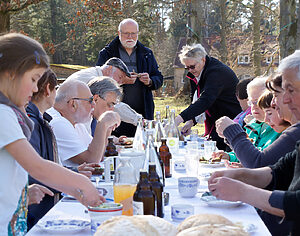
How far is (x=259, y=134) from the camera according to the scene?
3.69 metres

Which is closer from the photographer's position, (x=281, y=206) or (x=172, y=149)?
(x=281, y=206)

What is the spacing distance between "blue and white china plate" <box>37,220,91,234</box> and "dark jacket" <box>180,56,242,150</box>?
328 cm

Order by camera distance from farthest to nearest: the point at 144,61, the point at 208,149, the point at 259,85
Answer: the point at 144,61 < the point at 259,85 < the point at 208,149

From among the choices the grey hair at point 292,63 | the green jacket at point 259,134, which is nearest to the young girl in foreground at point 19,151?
the grey hair at point 292,63

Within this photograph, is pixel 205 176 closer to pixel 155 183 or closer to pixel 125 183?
pixel 155 183

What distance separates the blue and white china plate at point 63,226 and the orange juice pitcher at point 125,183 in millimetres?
188

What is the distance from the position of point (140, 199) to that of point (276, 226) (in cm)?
98

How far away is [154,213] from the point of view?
71.0 inches

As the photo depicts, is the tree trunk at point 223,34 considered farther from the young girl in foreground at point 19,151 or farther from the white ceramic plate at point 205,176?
the young girl in foreground at point 19,151

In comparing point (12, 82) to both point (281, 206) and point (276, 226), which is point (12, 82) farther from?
point (276, 226)

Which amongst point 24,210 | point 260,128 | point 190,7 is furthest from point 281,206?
point 190,7

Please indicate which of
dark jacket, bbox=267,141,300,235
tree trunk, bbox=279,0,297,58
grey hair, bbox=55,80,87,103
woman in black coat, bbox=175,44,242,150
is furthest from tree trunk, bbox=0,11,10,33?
dark jacket, bbox=267,141,300,235

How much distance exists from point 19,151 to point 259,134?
251 centimetres

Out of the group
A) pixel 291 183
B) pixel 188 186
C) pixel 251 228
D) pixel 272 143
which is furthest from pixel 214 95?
Answer: pixel 251 228
